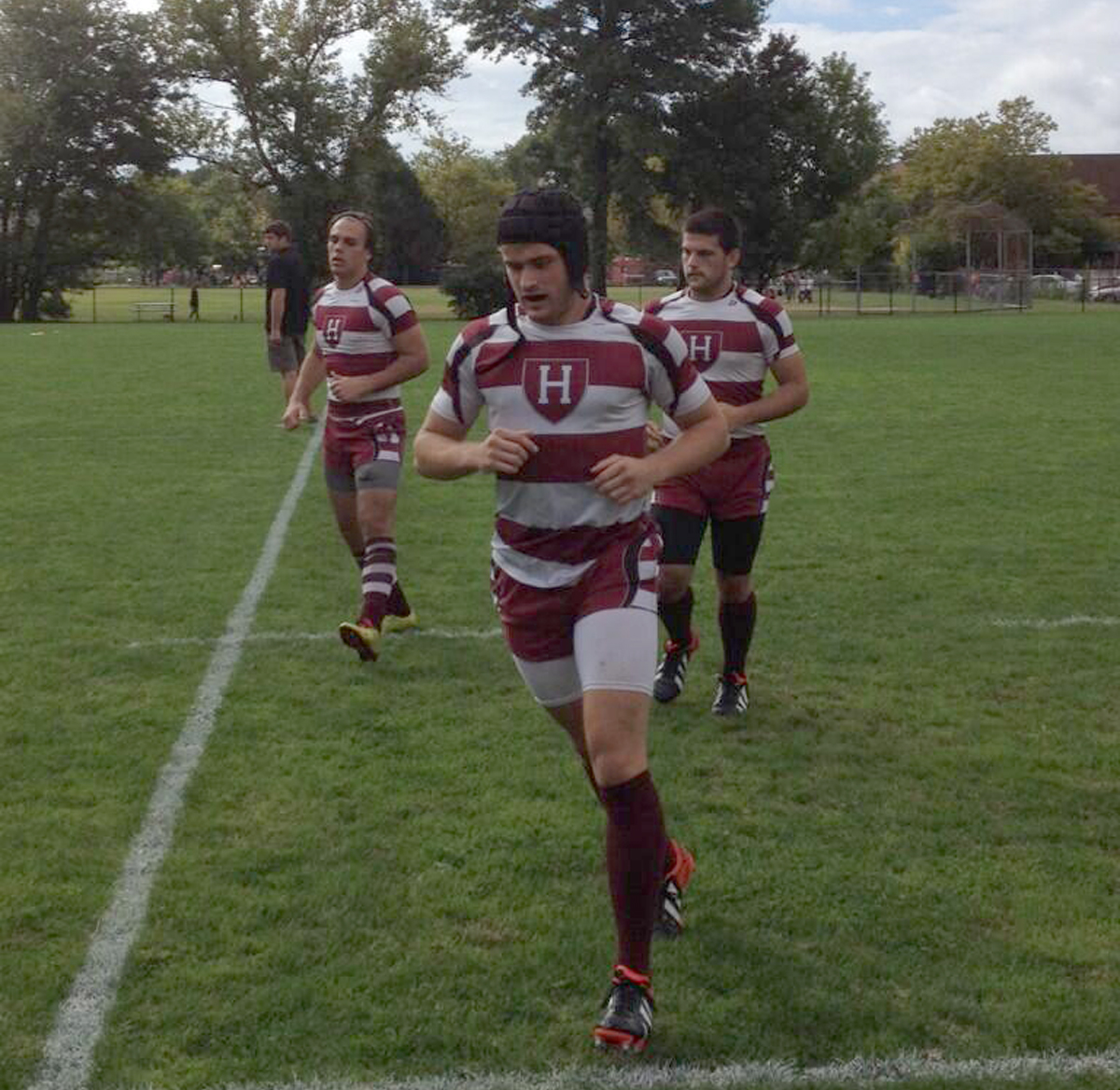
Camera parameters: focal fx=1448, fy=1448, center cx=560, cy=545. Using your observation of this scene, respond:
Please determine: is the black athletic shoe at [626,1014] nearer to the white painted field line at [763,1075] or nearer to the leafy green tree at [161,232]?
the white painted field line at [763,1075]

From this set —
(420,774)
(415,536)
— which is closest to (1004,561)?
(415,536)

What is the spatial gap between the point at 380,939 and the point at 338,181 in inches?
2159

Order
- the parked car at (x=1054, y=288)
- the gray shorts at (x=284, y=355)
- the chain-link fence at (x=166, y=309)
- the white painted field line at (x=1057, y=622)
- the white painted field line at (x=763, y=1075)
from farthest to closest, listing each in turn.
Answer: the parked car at (x=1054, y=288)
the chain-link fence at (x=166, y=309)
the gray shorts at (x=284, y=355)
the white painted field line at (x=1057, y=622)
the white painted field line at (x=763, y=1075)

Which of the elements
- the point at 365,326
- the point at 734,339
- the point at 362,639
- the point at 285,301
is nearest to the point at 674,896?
the point at 734,339

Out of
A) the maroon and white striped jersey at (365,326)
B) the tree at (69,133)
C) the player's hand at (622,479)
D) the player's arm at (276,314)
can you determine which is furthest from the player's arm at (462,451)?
the tree at (69,133)

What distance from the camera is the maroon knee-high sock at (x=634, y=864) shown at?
3611mm

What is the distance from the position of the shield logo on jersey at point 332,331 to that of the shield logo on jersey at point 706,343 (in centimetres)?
200

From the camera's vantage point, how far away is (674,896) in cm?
417

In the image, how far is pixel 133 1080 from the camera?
3.37m

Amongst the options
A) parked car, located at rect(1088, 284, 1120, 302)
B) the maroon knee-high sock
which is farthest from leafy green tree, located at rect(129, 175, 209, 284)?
the maroon knee-high sock

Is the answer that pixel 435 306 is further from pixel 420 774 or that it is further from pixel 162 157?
pixel 420 774

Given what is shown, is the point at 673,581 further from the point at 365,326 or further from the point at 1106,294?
the point at 1106,294

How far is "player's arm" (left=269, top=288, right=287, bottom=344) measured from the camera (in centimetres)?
1609

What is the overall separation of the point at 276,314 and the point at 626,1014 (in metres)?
13.8
